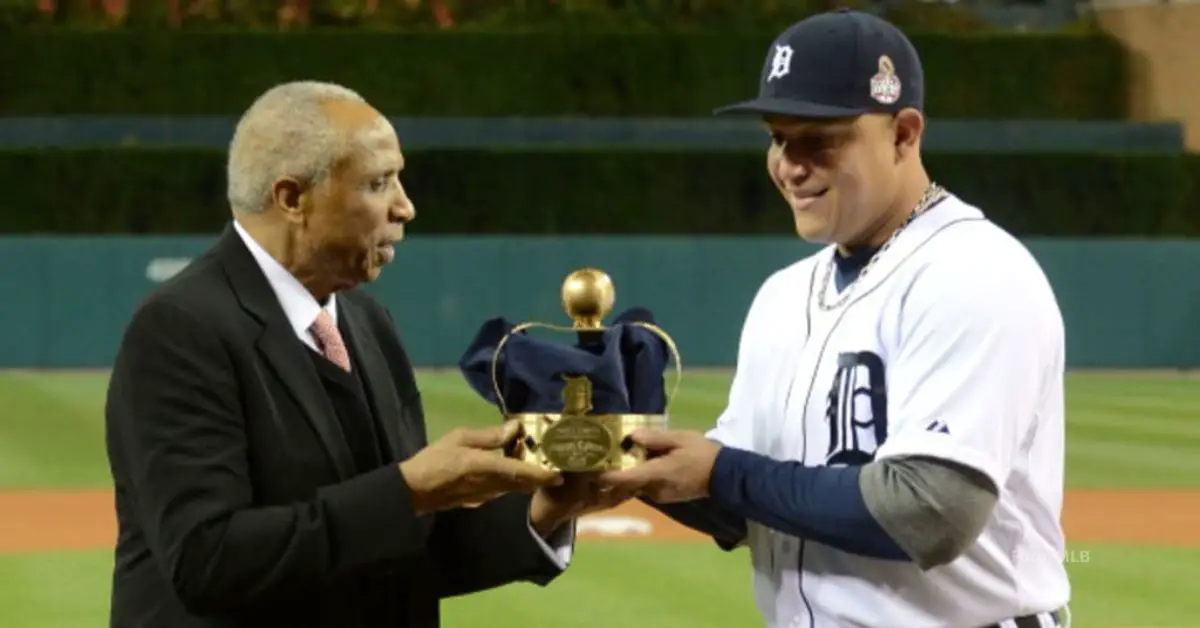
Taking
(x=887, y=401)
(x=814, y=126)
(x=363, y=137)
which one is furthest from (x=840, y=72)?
(x=363, y=137)

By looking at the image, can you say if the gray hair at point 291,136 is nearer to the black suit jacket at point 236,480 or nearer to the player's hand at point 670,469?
the black suit jacket at point 236,480

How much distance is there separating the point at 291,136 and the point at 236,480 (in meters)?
0.54

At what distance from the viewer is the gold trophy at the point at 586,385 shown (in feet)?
10.00

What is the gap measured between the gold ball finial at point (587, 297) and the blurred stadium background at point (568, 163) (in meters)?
11.1

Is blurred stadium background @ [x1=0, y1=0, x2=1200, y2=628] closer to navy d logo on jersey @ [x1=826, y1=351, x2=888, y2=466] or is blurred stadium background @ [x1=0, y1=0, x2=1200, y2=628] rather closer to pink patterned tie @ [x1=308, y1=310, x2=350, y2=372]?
pink patterned tie @ [x1=308, y1=310, x2=350, y2=372]

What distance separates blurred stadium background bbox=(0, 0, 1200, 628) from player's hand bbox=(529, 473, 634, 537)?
1080 centimetres

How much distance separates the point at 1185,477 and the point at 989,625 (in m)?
10.3

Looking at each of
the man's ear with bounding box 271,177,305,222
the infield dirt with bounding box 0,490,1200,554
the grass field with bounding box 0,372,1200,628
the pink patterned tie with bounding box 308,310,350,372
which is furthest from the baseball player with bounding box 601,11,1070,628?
the infield dirt with bounding box 0,490,1200,554

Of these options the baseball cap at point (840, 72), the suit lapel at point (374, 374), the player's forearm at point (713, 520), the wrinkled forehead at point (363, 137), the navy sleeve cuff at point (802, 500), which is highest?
the baseball cap at point (840, 72)

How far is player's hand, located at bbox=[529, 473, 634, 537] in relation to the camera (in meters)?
3.15

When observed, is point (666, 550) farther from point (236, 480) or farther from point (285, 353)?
point (236, 480)

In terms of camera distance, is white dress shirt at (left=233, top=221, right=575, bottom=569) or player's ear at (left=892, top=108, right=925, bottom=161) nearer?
player's ear at (left=892, top=108, right=925, bottom=161)

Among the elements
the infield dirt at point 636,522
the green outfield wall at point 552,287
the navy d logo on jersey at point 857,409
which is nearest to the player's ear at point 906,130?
the navy d logo on jersey at point 857,409

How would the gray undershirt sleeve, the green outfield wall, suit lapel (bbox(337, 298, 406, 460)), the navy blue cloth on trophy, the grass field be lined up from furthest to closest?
the green outfield wall, the grass field, suit lapel (bbox(337, 298, 406, 460)), the navy blue cloth on trophy, the gray undershirt sleeve
